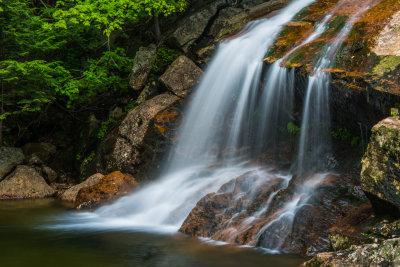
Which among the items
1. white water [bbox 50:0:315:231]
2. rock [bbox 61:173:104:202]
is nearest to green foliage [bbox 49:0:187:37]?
white water [bbox 50:0:315:231]

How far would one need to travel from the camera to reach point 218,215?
597cm

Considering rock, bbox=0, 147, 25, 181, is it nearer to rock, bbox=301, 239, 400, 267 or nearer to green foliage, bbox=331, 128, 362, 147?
green foliage, bbox=331, 128, 362, 147

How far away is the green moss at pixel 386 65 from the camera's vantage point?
5590 mm

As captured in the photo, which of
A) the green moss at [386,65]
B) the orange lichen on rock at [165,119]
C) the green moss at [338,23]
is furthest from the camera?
the orange lichen on rock at [165,119]

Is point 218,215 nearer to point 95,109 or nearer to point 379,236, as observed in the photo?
point 379,236

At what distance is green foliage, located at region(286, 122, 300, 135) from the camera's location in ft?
26.1

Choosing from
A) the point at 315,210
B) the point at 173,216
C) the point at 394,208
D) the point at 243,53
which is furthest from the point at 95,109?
the point at 394,208

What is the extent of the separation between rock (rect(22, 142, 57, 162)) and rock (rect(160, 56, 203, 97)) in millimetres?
5335

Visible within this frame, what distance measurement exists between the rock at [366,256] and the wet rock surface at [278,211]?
1179 millimetres

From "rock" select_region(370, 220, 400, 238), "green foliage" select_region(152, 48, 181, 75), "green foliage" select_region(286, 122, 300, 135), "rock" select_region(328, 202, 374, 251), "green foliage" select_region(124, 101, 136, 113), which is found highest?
"green foliage" select_region(152, 48, 181, 75)

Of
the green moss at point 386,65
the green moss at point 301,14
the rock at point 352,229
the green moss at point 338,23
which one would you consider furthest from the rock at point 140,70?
the rock at point 352,229

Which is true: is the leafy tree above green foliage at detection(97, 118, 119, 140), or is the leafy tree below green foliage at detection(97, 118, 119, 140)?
above

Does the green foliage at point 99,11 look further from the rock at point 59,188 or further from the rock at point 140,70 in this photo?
the rock at point 59,188

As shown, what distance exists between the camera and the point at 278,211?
5562 millimetres
